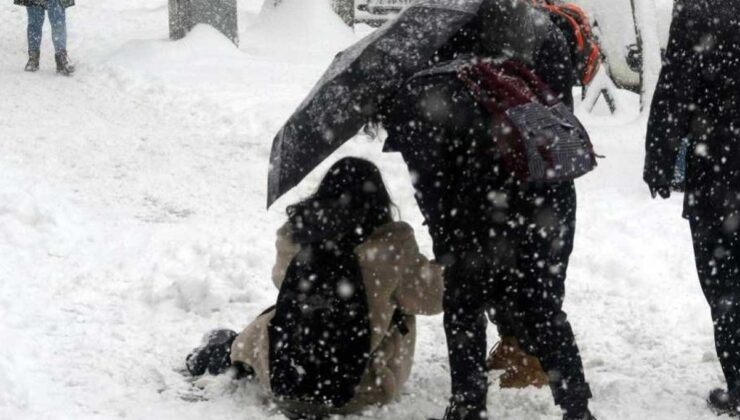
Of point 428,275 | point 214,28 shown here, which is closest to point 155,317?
point 428,275

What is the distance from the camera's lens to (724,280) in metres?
4.15

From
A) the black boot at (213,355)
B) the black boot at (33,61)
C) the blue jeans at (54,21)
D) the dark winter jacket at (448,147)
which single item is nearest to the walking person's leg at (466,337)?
the dark winter jacket at (448,147)

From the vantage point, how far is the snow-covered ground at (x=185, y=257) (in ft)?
14.1

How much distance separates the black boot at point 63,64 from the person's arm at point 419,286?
7.99 m

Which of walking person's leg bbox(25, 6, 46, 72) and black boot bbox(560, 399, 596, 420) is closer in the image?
black boot bbox(560, 399, 596, 420)

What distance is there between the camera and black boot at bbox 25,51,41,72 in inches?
445

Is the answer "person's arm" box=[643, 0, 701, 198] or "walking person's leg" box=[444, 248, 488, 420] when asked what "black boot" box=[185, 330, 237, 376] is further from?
"person's arm" box=[643, 0, 701, 198]

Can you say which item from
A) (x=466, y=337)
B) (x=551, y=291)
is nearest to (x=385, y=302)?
(x=466, y=337)

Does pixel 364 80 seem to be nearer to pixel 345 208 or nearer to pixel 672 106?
pixel 345 208

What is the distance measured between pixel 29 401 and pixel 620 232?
4046 millimetres

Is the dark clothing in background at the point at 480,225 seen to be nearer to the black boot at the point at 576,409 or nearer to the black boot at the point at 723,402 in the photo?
the black boot at the point at 576,409

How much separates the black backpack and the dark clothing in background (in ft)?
1.21

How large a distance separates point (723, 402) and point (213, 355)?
208 centimetres

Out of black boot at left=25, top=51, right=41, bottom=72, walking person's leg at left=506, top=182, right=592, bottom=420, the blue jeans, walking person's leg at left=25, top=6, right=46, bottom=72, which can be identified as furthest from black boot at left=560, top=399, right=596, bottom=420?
black boot at left=25, top=51, right=41, bottom=72
